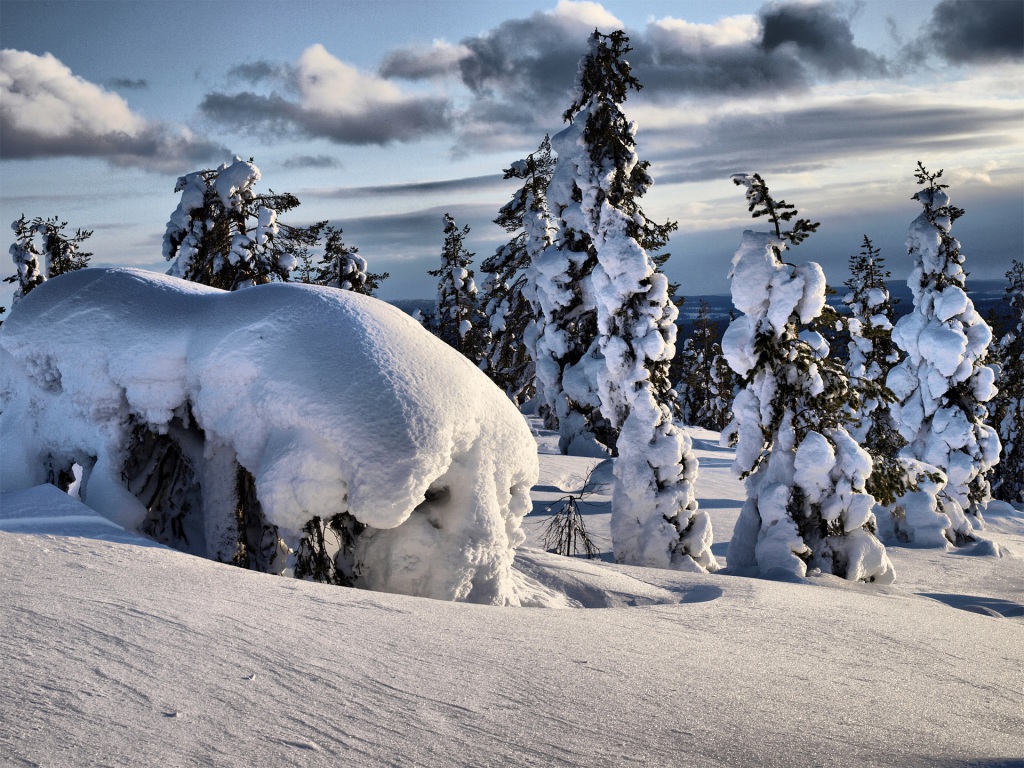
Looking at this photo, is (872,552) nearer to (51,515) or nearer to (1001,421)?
(51,515)

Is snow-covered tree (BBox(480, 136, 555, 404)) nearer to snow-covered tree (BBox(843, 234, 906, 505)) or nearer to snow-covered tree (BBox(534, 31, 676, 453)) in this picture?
snow-covered tree (BBox(534, 31, 676, 453))

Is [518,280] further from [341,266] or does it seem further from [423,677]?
[423,677]

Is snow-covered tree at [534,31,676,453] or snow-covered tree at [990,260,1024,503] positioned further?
snow-covered tree at [990,260,1024,503]

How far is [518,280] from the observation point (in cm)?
2767

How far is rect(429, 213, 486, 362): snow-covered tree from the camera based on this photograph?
34562 mm

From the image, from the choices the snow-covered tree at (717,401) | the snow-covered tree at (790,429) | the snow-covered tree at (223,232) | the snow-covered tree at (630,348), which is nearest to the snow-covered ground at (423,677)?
the snow-covered tree at (790,429)

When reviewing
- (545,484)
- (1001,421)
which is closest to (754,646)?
(545,484)

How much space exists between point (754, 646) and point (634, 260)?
8.47 metres

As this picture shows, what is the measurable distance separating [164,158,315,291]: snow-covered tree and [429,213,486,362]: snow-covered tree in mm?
14042

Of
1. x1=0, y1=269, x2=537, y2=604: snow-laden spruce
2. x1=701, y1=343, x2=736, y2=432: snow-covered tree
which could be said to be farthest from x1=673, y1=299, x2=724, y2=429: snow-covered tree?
x1=0, y1=269, x2=537, y2=604: snow-laden spruce

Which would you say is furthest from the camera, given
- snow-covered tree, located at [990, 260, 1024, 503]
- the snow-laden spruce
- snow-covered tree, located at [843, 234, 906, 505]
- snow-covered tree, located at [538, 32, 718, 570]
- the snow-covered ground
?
snow-covered tree, located at [990, 260, 1024, 503]

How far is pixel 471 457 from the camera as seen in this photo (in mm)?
6125

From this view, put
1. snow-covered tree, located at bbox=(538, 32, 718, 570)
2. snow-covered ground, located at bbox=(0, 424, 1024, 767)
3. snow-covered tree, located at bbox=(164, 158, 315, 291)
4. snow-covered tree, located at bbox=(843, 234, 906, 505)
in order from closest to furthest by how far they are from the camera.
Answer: snow-covered ground, located at bbox=(0, 424, 1024, 767)
snow-covered tree, located at bbox=(538, 32, 718, 570)
snow-covered tree, located at bbox=(164, 158, 315, 291)
snow-covered tree, located at bbox=(843, 234, 906, 505)

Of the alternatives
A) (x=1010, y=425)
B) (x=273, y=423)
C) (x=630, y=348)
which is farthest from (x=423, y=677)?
(x=1010, y=425)
